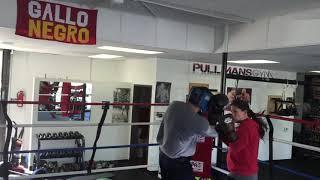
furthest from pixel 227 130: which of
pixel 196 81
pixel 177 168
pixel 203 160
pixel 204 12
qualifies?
pixel 196 81

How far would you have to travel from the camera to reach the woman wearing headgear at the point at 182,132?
2404mm

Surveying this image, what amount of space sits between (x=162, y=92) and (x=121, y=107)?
1238mm

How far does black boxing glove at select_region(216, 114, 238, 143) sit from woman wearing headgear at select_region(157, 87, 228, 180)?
0.05 meters

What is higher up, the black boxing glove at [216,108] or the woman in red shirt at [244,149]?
the black boxing glove at [216,108]

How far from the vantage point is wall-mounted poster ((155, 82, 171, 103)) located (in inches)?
258

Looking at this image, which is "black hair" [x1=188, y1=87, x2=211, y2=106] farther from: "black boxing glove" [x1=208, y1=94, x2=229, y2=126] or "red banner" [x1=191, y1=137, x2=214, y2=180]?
"red banner" [x1=191, y1=137, x2=214, y2=180]

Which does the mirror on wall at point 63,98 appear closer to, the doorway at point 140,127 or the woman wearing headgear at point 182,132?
the doorway at point 140,127

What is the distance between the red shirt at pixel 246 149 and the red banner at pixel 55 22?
1807 millimetres

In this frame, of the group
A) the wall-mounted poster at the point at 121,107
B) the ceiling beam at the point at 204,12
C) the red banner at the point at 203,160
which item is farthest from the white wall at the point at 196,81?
the red banner at the point at 203,160

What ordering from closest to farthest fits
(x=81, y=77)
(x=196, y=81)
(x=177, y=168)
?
(x=177, y=168), (x=196, y=81), (x=81, y=77)

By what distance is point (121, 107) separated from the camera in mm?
7414

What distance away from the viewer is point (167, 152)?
2500 mm

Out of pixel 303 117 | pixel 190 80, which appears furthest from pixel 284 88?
pixel 190 80

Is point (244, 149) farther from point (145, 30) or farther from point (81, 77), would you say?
point (81, 77)
